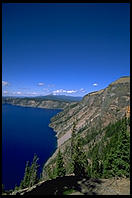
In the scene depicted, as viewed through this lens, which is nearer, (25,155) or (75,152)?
(75,152)

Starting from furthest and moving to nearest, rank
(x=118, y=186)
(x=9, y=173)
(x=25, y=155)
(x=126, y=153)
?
1. (x=25, y=155)
2. (x=9, y=173)
3. (x=126, y=153)
4. (x=118, y=186)

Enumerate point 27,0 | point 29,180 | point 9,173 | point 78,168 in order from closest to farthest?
point 27,0 < point 78,168 < point 29,180 < point 9,173

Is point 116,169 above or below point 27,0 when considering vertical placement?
below

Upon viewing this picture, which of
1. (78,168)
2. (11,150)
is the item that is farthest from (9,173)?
(78,168)

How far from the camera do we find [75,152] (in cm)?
4991

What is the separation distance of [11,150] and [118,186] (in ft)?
512

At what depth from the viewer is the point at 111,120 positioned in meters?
166

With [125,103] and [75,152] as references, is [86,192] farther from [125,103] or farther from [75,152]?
[125,103]

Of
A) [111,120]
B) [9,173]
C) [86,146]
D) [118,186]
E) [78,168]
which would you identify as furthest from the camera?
[111,120]

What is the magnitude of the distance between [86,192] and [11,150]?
156515 mm

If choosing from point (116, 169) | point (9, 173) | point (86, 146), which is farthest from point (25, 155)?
point (116, 169)

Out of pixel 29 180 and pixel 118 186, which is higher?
pixel 118 186

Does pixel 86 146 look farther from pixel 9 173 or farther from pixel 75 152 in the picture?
pixel 75 152

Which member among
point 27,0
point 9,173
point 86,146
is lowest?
point 9,173
